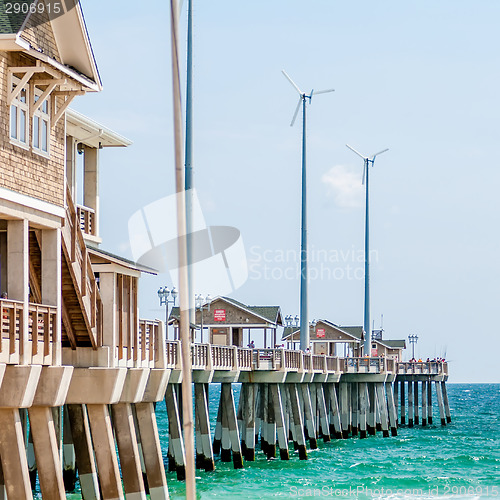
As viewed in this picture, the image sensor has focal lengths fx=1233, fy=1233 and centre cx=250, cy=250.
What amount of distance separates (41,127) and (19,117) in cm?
101

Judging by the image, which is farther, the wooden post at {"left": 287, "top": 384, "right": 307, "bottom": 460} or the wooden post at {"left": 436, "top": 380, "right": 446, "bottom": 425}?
the wooden post at {"left": 436, "top": 380, "right": 446, "bottom": 425}

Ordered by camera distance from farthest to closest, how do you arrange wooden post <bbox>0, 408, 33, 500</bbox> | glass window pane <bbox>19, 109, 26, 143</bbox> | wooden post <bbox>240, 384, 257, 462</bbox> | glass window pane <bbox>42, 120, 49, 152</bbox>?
wooden post <bbox>240, 384, 257, 462</bbox> < glass window pane <bbox>42, 120, 49, 152</bbox> < glass window pane <bbox>19, 109, 26, 143</bbox> < wooden post <bbox>0, 408, 33, 500</bbox>

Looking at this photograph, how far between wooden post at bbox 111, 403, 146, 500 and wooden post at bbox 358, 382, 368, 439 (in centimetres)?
3890

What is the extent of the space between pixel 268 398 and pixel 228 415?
4.41 meters

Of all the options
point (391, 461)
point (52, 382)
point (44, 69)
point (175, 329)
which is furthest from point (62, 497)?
point (175, 329)

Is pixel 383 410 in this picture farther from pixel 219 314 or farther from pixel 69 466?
pixel 69 466

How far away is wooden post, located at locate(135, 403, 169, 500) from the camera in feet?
80.3

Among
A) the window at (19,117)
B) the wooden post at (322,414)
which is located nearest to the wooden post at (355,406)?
the wooden post at (322,414)

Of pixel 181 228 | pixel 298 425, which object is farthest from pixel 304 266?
pixel 181 228

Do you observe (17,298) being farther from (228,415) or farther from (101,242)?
(228,415)

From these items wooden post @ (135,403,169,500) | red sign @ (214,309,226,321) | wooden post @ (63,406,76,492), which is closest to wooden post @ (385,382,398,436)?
red sign @ (214,309,226,321)

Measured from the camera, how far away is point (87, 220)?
2859 centimetres

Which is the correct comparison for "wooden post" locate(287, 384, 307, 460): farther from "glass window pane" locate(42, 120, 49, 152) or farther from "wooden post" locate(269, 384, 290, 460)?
"glass window pane" locate(42, 120, 49, 152)

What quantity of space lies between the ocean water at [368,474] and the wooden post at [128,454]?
10711mm
